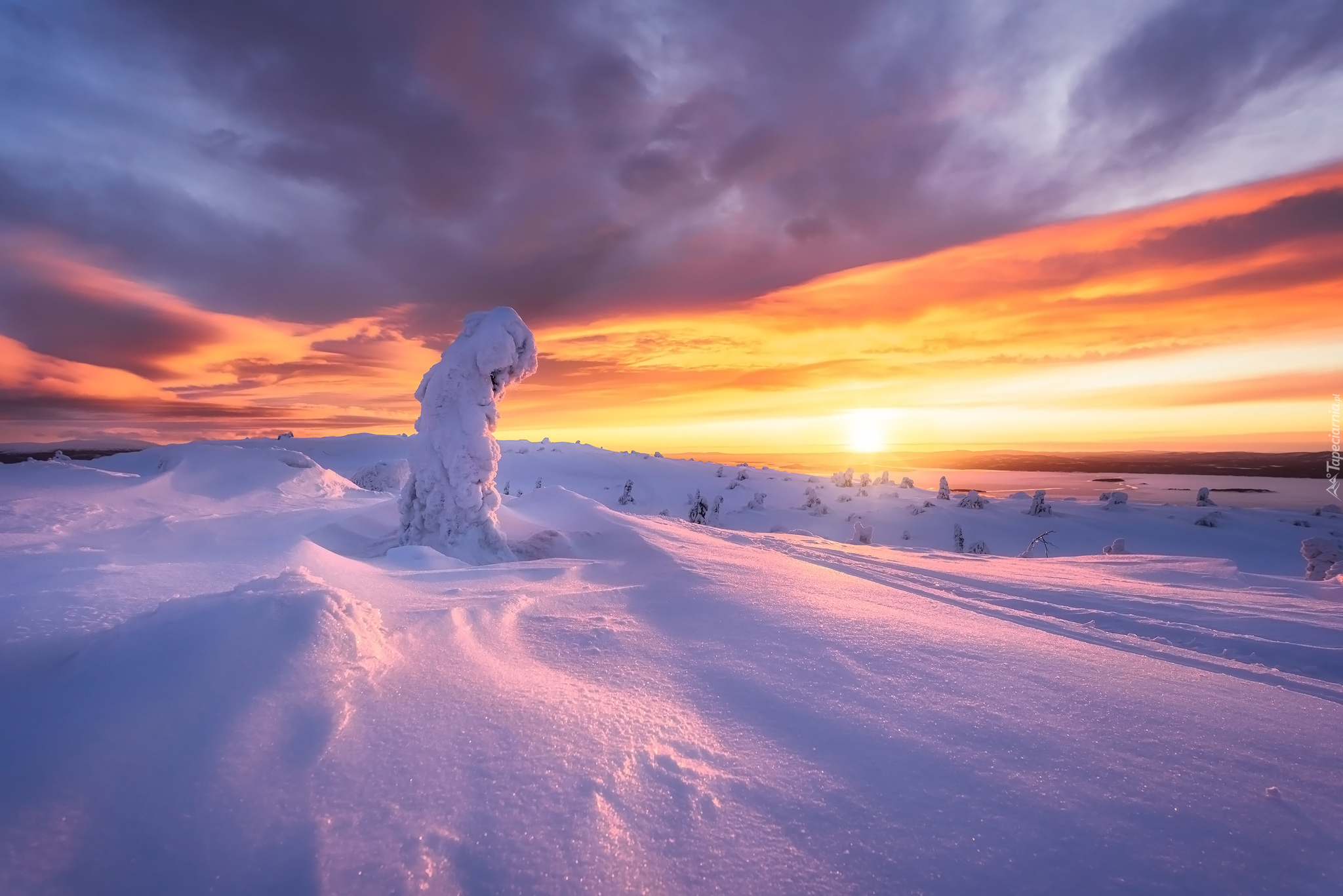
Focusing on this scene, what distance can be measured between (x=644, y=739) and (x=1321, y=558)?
11.6 meters

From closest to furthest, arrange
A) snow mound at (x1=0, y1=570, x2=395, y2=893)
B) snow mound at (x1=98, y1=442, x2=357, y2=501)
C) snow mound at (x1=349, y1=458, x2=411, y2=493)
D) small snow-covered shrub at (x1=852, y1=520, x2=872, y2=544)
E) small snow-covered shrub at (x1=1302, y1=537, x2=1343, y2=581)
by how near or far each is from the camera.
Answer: snow mound at (x1=0, y1=570, x2=395, y2=893)
small snow-covered shrub at (x1=1302, y1=537, x2=1343, y2=581)
snow mound at (x1=98, y1=442, x2=357, y2=501)
small snow-covered shrub at (x1=852, y1=520, x2=872, y2=544)
snow mound at (x1=349, y1=458, x2=411, y2=493)

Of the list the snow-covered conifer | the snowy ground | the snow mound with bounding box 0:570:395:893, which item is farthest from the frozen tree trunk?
the snow-covered conifer

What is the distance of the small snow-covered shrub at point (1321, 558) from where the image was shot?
8062 mm

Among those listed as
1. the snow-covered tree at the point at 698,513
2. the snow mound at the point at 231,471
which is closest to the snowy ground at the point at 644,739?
the snow mound at the point at 231,471

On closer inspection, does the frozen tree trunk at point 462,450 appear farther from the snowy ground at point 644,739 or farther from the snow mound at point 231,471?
the snow mound at point 231,471

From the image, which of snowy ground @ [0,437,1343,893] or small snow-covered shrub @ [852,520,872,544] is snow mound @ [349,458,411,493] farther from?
snowy ground @ [0,437,1343,893]

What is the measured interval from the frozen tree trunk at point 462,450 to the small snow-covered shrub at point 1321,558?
12185 millimetres

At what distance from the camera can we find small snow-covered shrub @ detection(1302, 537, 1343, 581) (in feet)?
26.5

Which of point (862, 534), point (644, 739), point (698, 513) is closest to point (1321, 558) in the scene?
point (862, 534)

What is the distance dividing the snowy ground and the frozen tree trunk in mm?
3886

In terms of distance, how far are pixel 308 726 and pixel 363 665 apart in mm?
567

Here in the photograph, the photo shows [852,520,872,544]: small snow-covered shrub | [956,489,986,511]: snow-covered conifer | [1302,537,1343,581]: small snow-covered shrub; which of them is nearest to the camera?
[1302,537,1343,581]: small snow-covered shrub

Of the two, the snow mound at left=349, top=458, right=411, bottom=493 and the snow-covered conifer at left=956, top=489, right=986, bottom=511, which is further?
the snow mound at left=349, top=458, right=411, bottom=493

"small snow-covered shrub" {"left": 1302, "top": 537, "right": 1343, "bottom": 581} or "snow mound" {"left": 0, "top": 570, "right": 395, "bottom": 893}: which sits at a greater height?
"snow mound" {"left": 0, "top": 570, "right": 395, "bottom": 893}
